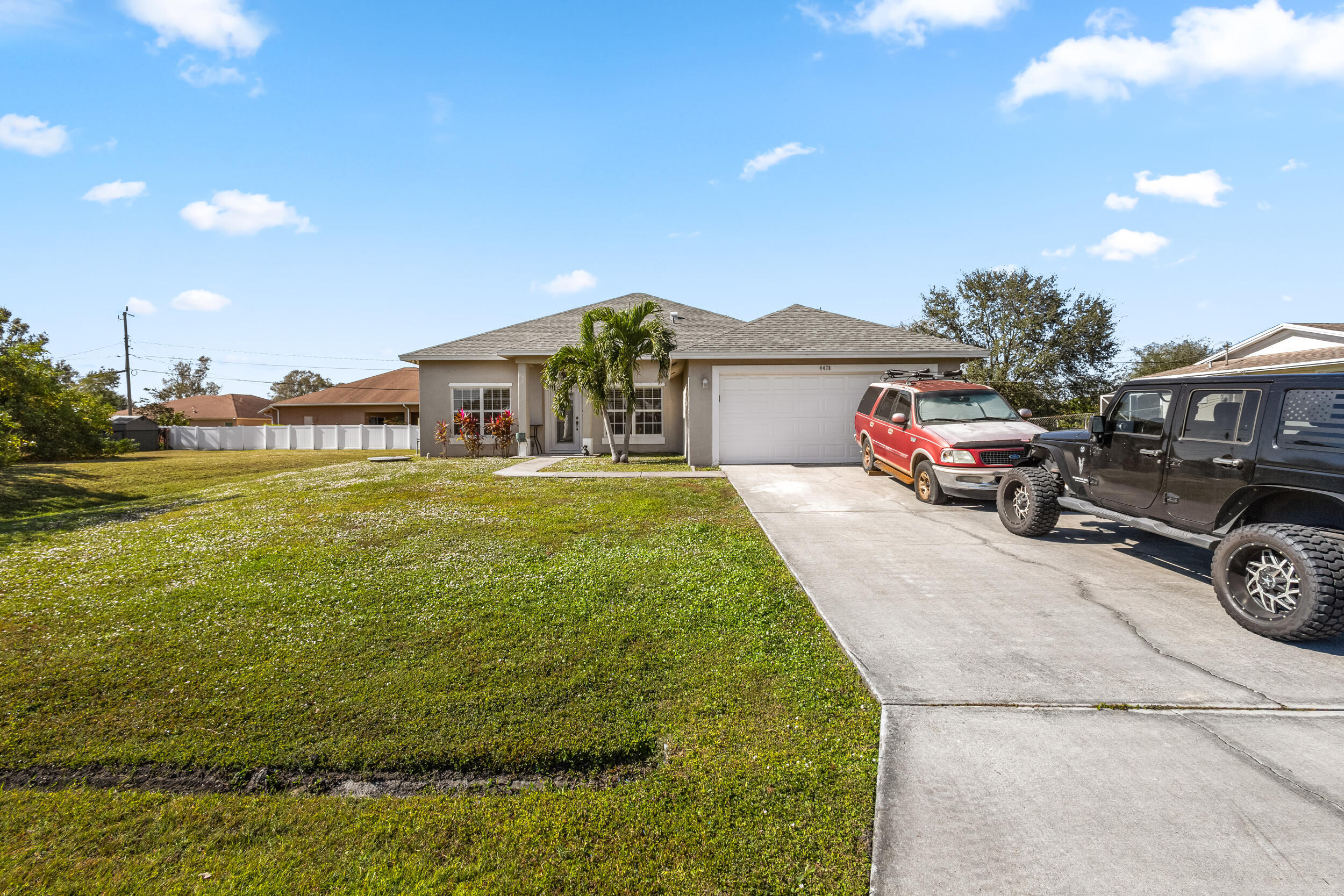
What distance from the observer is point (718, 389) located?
47.9ft

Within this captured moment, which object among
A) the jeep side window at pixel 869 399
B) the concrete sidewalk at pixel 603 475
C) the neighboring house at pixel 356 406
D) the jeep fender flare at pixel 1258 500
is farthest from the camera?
the neighboring house at pixel 356 406

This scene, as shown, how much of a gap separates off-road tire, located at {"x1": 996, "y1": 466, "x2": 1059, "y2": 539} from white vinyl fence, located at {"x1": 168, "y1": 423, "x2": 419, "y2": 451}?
2982 centimetres

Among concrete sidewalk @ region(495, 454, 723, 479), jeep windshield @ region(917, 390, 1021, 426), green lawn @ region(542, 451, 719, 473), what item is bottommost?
concrete sidewalk @ region(495, 454, 723, 479)

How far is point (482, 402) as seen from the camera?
1950 cm

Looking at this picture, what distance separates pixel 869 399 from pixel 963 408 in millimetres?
2813

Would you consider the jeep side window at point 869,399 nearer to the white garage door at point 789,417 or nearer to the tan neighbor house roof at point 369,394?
the white garage door at point 789,417

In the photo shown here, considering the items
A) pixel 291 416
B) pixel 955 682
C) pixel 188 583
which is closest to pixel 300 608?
pixel 188 583

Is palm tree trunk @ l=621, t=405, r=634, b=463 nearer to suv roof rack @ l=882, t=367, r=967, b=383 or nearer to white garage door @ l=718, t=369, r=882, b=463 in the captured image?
white garage door @ l=718, t=369, r=882, b=463

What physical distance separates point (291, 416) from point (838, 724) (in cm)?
4598

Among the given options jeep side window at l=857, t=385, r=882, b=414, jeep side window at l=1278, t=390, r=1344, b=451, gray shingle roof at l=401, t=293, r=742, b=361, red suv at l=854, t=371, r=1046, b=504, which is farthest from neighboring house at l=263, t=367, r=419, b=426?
jeep side window at l=1278, t=390, r=1344, b=451

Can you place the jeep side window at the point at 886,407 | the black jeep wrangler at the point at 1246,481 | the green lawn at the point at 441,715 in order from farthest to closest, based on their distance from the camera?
1. the jeep side window at the point at 886,407
2. the black jeep wrangler at the point at 1246,481
3. the green lawn at the point at 441,715

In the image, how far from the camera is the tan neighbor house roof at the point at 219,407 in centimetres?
5062

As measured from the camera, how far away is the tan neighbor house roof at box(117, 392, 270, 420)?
50.6 meters

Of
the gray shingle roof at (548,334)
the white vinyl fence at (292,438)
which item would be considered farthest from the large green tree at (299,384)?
the gray shingle roof at (548,334)
